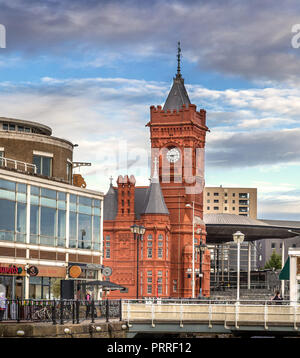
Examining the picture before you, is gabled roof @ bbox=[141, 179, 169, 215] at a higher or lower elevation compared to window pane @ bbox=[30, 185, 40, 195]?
higher

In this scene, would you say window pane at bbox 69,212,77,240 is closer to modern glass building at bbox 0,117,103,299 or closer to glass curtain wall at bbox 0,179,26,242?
modern glass building at bbox 0,117,103,299

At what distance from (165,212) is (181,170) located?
11.1 m

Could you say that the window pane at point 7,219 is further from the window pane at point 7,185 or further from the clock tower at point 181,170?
the clock tower at point 181,170

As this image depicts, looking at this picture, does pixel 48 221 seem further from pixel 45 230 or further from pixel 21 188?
pixel 21 188

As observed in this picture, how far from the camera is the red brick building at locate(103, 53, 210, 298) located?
415 feet

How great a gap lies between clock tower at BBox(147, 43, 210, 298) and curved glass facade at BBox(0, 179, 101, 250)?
61.6 meters

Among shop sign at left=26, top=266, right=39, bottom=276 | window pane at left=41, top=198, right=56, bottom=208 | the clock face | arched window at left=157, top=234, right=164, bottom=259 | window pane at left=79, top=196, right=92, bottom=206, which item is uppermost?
the clock face

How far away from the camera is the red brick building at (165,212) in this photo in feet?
415

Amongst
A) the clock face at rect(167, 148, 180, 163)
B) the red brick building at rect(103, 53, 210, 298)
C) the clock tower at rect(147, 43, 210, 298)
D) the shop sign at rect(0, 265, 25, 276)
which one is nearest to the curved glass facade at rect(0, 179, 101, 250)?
the shop sign at rect(0, 265, 25, 276)

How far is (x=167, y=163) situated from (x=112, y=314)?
94.3 m

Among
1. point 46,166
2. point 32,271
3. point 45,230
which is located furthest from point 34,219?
point 46,166

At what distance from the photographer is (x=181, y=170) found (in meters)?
138

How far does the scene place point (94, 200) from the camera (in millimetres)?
70250
